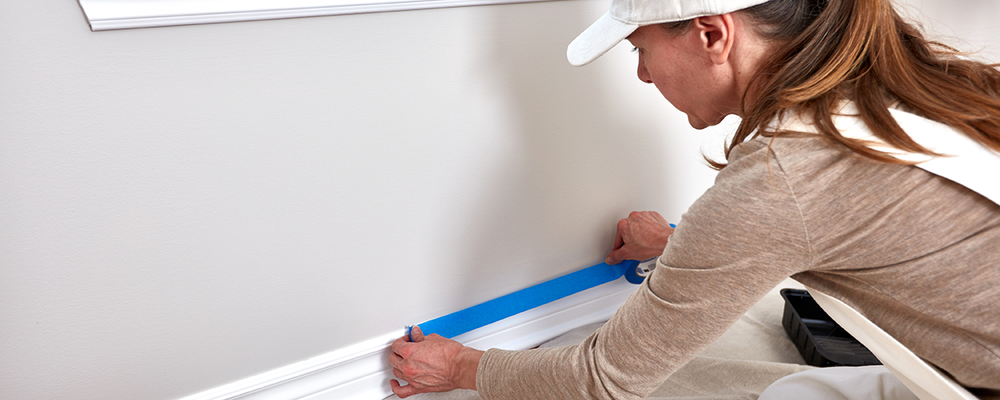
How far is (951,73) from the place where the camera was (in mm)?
755

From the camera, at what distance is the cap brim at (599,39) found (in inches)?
32.0

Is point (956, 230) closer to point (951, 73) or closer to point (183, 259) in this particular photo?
point (951, 73)

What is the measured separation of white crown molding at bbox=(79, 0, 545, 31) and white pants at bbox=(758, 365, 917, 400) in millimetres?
952

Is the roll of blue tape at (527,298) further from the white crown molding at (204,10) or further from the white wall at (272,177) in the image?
the white crown molding at (204,10)

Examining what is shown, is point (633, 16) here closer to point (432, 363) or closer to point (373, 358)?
point (432, 363)

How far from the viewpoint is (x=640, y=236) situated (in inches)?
55.7

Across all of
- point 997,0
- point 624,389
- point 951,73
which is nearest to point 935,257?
point 951,73

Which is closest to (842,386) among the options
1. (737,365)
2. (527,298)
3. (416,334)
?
(737,365)

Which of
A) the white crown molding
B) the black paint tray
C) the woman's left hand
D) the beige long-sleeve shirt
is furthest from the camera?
the black paint tray

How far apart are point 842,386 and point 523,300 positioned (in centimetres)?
67

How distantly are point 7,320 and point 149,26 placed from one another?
0.49 meters

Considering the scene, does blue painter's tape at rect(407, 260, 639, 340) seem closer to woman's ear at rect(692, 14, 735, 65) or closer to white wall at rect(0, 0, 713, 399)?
white wall at rect(0, 0, 713, 399)

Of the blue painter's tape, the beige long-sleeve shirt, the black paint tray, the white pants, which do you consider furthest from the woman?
the black paint tray

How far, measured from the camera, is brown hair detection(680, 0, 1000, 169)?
0.67 metres
